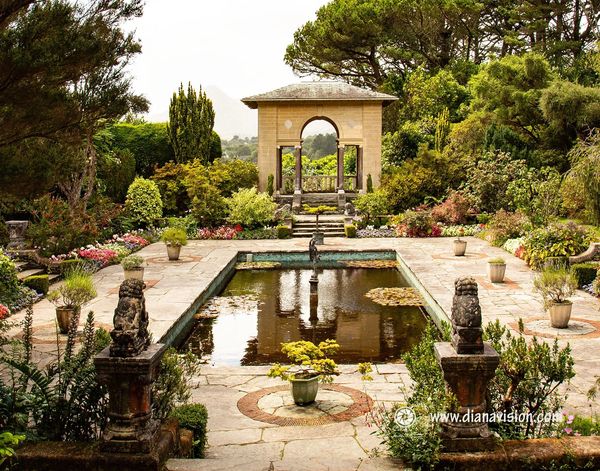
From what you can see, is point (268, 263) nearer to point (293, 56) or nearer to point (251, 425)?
point (251, 425)

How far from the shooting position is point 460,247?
1705cm

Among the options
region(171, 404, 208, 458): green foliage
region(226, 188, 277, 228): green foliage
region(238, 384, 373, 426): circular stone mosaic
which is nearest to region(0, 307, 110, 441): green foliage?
region(171, 404, 208, 458): green foliage

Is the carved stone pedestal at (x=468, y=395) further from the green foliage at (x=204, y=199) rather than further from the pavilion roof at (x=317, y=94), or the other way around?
the pavilion roof at (x=317, y=94)

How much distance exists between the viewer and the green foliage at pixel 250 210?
73.9 ft

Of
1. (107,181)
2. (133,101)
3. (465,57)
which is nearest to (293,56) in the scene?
(465,57)

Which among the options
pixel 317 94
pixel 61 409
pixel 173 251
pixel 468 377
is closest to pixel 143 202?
pixel 173 251

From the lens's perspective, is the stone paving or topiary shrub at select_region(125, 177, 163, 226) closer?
the stone paving

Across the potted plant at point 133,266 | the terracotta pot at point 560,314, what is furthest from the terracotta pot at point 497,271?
the potted plant at point 133,266

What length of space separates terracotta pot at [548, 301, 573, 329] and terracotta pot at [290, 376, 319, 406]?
14.7ft

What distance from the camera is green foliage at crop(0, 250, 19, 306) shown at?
1090 cm

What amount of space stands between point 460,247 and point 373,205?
7150 mm

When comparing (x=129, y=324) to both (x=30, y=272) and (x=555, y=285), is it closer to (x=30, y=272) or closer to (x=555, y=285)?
(x=555, y=285)

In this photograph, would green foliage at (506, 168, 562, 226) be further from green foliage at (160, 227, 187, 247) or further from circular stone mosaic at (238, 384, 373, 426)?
circular stone mosaic at (238, 384, 373, 426)

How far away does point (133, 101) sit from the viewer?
7316mm
